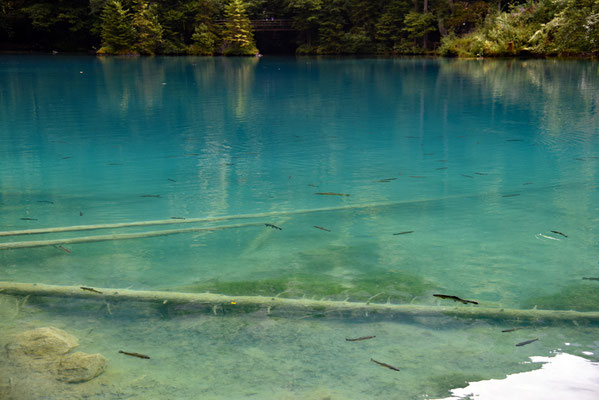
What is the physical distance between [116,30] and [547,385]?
36.4 metres

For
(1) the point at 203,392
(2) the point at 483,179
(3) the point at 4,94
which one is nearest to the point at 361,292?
(1) the point at 203,392

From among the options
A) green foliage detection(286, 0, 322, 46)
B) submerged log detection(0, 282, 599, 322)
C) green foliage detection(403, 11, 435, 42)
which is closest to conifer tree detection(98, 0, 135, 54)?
green foliage detection(286, 0, 322, 46)

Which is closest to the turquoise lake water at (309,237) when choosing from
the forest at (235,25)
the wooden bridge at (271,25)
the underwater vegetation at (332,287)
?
the underwater vegetation at (332,287)

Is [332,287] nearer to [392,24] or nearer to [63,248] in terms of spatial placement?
[63,248]

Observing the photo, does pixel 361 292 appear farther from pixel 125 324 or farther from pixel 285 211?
pixel 285 211

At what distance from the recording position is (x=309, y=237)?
11.6 ft

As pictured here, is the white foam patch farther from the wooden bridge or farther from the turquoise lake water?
the wooden bridge

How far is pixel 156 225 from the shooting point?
376cm

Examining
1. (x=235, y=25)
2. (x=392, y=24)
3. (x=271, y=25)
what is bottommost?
(x=235, y=25)

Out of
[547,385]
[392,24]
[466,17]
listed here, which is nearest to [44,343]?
[547,385]

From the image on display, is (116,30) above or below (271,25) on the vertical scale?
below

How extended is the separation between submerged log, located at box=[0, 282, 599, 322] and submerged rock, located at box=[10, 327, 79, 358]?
1.27ft

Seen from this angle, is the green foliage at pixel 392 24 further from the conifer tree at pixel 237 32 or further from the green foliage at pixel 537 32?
the conifer tree at pixel 237 32

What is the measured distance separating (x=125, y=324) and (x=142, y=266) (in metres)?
0.71
